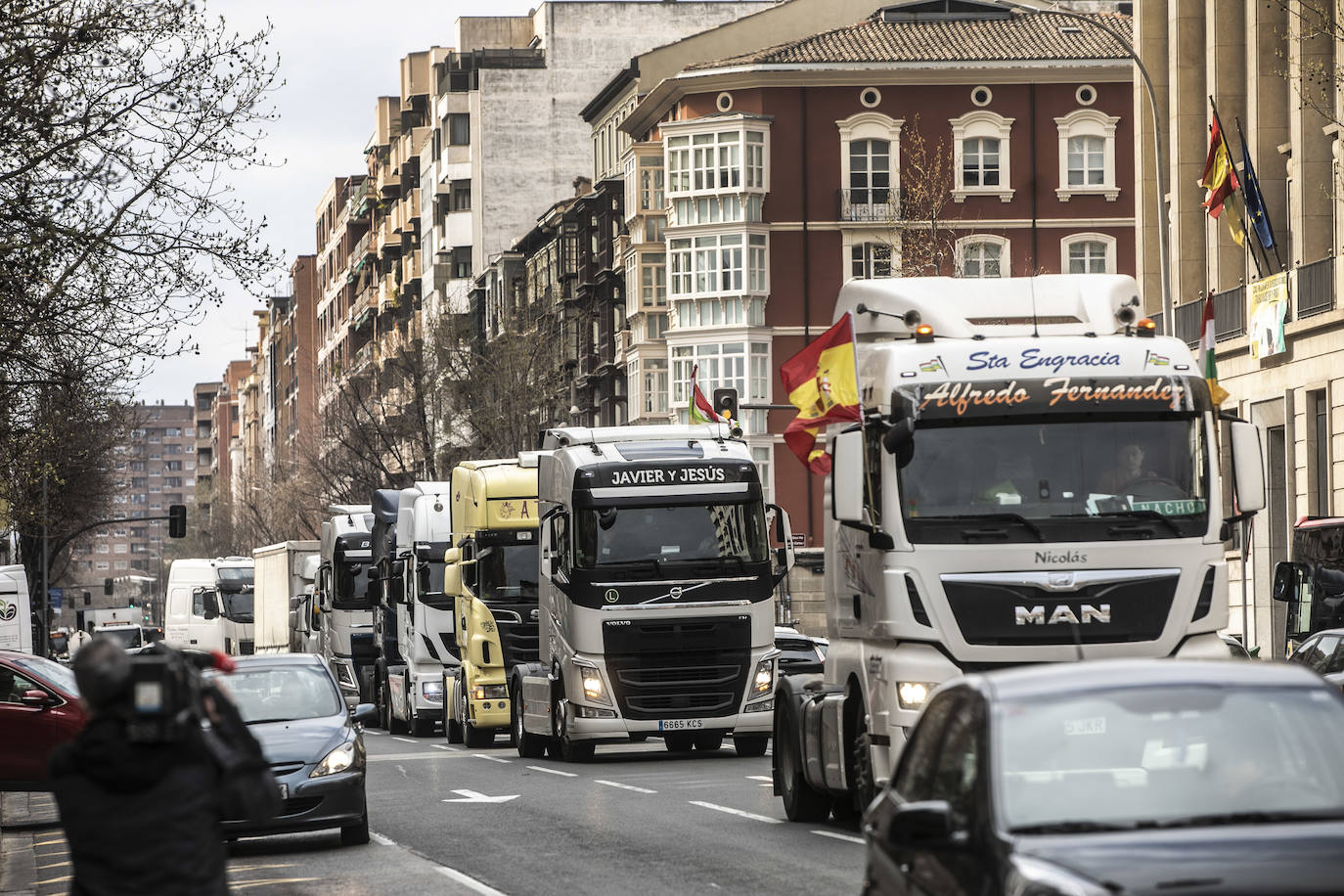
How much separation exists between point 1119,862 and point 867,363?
10168mm

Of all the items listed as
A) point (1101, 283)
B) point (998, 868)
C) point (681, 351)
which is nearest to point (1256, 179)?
point (1101, 283)

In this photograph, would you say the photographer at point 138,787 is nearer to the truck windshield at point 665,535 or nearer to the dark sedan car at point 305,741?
the dark sedan car at point 305,741

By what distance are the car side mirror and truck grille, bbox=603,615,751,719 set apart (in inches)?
743

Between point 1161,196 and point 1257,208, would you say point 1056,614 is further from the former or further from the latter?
point 1257,208

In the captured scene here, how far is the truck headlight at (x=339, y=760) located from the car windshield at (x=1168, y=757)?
35.2 ft

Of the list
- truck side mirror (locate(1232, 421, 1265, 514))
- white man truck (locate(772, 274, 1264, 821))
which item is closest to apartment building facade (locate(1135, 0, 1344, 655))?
white man truck (locate(772, 274, 1264, 821))

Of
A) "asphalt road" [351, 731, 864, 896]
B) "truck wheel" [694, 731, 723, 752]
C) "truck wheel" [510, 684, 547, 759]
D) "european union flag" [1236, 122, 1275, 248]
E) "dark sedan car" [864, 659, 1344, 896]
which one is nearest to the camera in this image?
"dark sedan car" [864, 659, 1344, 896]

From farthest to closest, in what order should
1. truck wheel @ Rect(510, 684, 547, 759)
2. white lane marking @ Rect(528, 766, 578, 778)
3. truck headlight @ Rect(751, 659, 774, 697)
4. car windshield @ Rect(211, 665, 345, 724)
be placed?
truck wheel @ Rect(510, 684, 547, 759) < truck headlight @ Rect(751, 659, 774, 697) < white lane marking @ Rect(528, 766, 578, 778) < car windshield @ Rect(211, 665, 345, 724)

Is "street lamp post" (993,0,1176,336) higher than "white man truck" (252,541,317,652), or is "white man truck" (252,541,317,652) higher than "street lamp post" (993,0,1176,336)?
"street lamp post" (993,0,1176,336)

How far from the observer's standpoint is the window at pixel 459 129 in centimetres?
10700

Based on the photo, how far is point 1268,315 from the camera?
43812mm

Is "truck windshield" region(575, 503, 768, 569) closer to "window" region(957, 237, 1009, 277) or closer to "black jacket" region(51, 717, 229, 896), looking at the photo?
"black jacket" region(51, 717, 229, 896)

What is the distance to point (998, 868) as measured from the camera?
6.96 m

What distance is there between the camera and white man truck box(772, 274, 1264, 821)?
50.2ft
